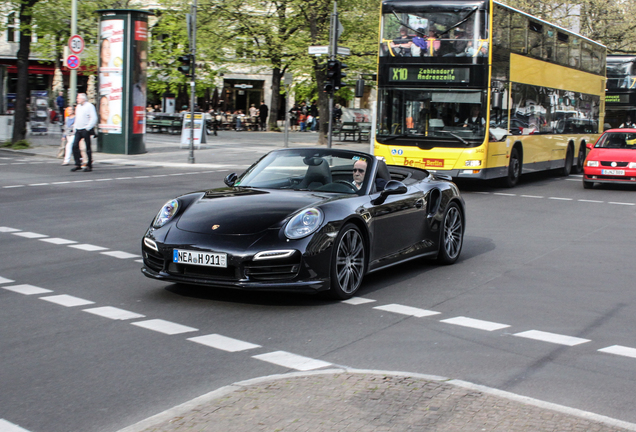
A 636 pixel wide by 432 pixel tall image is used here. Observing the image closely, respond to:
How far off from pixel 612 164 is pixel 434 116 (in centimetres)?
488

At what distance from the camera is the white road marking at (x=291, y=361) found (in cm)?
502

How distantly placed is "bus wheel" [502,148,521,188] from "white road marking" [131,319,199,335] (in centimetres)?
1480

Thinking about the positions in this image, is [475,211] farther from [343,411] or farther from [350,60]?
[350,60]

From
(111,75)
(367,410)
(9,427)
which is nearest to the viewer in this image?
(9,427)

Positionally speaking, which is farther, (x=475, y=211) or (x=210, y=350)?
(x=475, y=211)

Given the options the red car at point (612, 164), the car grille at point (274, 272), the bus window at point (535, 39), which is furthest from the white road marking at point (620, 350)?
the bus window at point (535, 39)

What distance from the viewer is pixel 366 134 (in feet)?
141

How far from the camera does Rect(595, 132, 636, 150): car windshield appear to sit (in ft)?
67.6

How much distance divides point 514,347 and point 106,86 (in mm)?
24060

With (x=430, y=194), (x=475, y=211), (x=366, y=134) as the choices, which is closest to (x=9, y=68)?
(x=366, y=134)

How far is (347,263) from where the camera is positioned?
23.3 feet

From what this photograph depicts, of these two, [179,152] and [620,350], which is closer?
[620,350]

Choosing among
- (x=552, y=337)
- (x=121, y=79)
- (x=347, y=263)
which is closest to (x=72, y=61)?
(x=121, y=79)

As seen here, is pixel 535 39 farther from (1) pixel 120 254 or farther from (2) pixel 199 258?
(2) pixel 199 258
